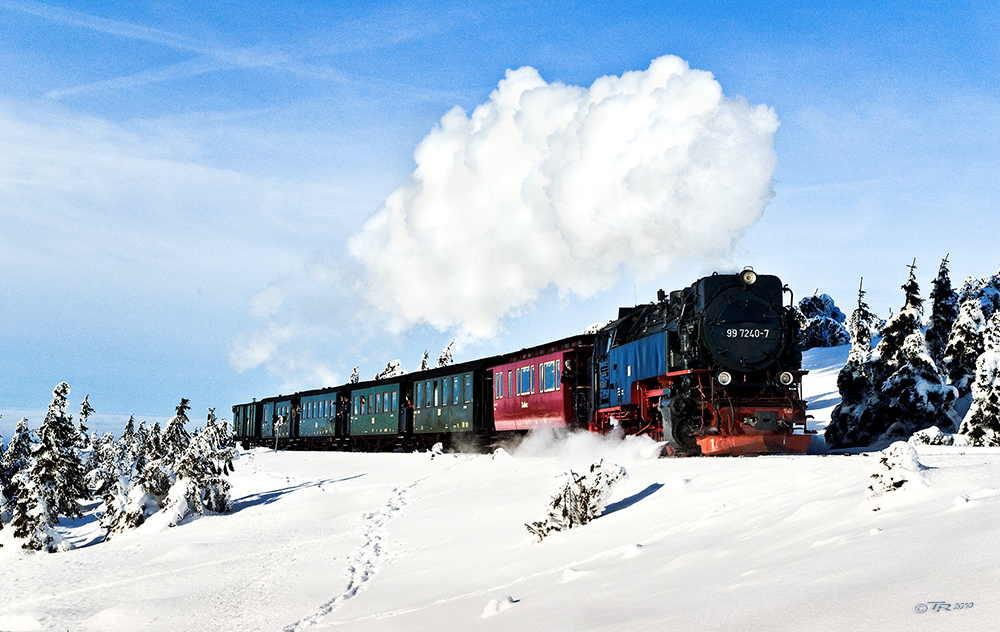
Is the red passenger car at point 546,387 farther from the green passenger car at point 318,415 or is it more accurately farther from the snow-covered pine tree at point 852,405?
the green passenger car at point 318,415

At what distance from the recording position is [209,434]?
24828 millimetres

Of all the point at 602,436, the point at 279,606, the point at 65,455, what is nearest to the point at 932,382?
the point at 602,436

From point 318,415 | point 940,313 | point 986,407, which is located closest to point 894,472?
point 986,407

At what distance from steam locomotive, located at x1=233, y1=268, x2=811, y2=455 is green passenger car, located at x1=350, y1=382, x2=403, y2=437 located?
244 inches

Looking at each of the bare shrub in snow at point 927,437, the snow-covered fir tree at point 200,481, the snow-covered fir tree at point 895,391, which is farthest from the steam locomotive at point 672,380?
the snow-covered fir tree at point 895,391

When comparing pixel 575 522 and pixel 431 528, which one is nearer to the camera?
pixel 575 522

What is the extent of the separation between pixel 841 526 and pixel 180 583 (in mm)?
9926

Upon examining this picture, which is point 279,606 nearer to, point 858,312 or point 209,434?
point 209,434

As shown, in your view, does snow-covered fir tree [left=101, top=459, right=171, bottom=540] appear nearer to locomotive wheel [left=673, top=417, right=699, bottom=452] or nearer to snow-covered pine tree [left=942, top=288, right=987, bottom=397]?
locomotive wheel [left=673, top=417, right=699, bottom=452]

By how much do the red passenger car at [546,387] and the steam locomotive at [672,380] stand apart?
0.11 feet

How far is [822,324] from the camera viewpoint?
7094 cm

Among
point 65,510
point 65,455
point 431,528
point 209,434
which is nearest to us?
point 431,528

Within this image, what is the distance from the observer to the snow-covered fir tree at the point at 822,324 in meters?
70.5

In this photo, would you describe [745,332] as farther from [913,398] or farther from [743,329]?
[913,398]
